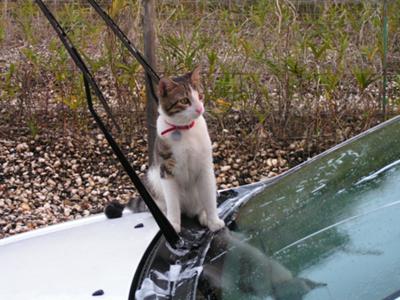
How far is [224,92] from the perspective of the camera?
17.3ft

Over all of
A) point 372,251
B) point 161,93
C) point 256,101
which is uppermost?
point 161,93

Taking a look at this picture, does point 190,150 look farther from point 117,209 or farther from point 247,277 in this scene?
point 247,277

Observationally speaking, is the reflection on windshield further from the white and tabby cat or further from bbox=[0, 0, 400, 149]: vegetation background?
bbox=[0, 0, 400, 149]: vegetation background

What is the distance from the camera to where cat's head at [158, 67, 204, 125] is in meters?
2.76

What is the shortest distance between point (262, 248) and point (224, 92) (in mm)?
3367

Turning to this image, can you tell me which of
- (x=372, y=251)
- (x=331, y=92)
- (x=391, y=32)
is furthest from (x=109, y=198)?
(x=372, y=251)

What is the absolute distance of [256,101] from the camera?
5328 millimetres

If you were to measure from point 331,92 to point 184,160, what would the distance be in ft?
8.66

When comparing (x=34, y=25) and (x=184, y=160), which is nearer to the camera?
(x=184, y=160)

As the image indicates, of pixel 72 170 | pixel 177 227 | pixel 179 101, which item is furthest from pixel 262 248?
pixel 72 170

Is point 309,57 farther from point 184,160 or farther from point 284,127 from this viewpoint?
point 184,160

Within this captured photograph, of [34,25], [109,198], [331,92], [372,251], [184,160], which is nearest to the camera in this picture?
[372,251]

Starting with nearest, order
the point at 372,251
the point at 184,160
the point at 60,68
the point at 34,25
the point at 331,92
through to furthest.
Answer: the point at 372,251, the point at 184,160, the point at 331,92, the point at 60,68, the point at 34,25

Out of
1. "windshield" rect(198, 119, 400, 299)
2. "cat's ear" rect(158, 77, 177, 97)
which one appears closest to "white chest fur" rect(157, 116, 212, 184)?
"cat's ear" rect(158, 77, 177, 97)
